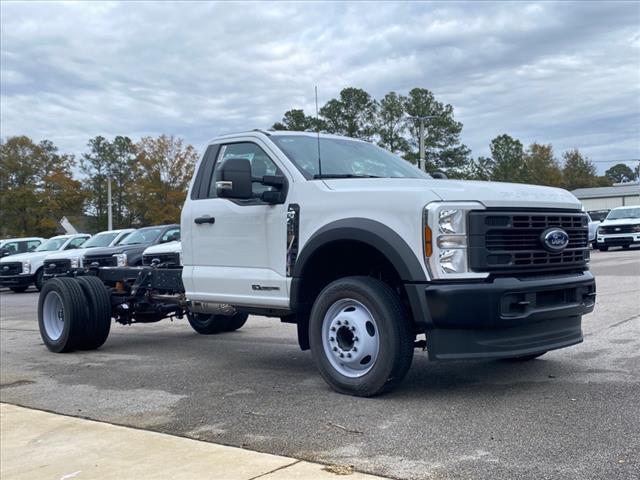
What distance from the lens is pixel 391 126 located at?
137 ft

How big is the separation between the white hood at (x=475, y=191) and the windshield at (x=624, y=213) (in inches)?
988

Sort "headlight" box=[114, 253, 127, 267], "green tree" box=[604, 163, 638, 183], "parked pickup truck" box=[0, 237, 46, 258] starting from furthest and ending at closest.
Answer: "green tree" box=[604, 163, 638, 183]
"parked pickup truck" box=[0, 237, 46, 258]
"headlight" box=[114, 253, 127, 267]

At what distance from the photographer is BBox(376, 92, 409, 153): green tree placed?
1602 inches

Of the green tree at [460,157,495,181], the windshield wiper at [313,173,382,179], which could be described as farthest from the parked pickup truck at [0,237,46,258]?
the green tree at [460,157,495,181]

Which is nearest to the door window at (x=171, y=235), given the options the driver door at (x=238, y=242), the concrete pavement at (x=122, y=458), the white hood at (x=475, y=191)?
the driver door at (x=238, y=242)

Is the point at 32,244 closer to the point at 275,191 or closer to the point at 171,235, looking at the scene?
the point at 171,235

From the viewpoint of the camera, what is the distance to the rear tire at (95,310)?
8.95m

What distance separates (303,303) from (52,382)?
2.98 metres

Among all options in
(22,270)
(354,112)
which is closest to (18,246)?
(22,270)

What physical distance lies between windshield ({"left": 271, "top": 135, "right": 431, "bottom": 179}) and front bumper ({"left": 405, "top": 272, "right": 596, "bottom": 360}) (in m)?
1.66

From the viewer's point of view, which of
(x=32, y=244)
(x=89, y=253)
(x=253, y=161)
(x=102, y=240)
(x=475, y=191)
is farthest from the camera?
(x=32, y=244)

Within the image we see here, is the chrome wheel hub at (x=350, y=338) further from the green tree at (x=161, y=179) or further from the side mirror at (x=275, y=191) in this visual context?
the green tree at (x=161, y=179)

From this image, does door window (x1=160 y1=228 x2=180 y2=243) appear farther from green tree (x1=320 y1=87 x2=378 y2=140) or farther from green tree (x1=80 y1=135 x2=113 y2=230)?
green tree (x1=80 y1=135 x2=113 y2=230)

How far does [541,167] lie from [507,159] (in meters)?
4.42
